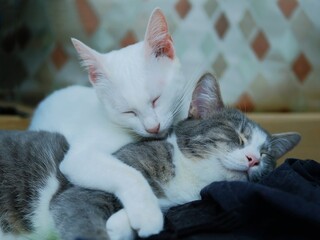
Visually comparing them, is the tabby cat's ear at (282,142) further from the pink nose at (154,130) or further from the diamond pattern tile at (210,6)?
the diamond pattern tile at (210,6)

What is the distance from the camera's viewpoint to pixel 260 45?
73.3 inches

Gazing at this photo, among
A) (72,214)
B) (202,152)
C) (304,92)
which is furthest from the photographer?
(304,92)

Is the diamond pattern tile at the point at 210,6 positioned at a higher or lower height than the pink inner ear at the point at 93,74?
higher

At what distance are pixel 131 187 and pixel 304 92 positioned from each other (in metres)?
1.10

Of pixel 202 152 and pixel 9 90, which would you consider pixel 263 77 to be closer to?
pixel 202 152

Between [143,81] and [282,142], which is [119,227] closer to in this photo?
[143,81]

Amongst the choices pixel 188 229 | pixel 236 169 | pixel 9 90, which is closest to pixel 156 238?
pixel 188 229

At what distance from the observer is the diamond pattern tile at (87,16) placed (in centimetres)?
189

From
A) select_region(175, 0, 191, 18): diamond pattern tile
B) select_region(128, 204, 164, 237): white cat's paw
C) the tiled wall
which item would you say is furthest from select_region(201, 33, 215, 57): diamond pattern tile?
select_region(128, 204, 164, 237): white cat's paw

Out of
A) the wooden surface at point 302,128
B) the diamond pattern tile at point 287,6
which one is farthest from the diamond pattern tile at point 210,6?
the wooden surface at point 302,128

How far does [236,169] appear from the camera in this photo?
1.07 meters

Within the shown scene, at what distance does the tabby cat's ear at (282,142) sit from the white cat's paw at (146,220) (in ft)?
1.41

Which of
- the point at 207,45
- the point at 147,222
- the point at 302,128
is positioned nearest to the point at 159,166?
the point at 147,222

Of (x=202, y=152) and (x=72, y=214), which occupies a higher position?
(x=202, y=152)
